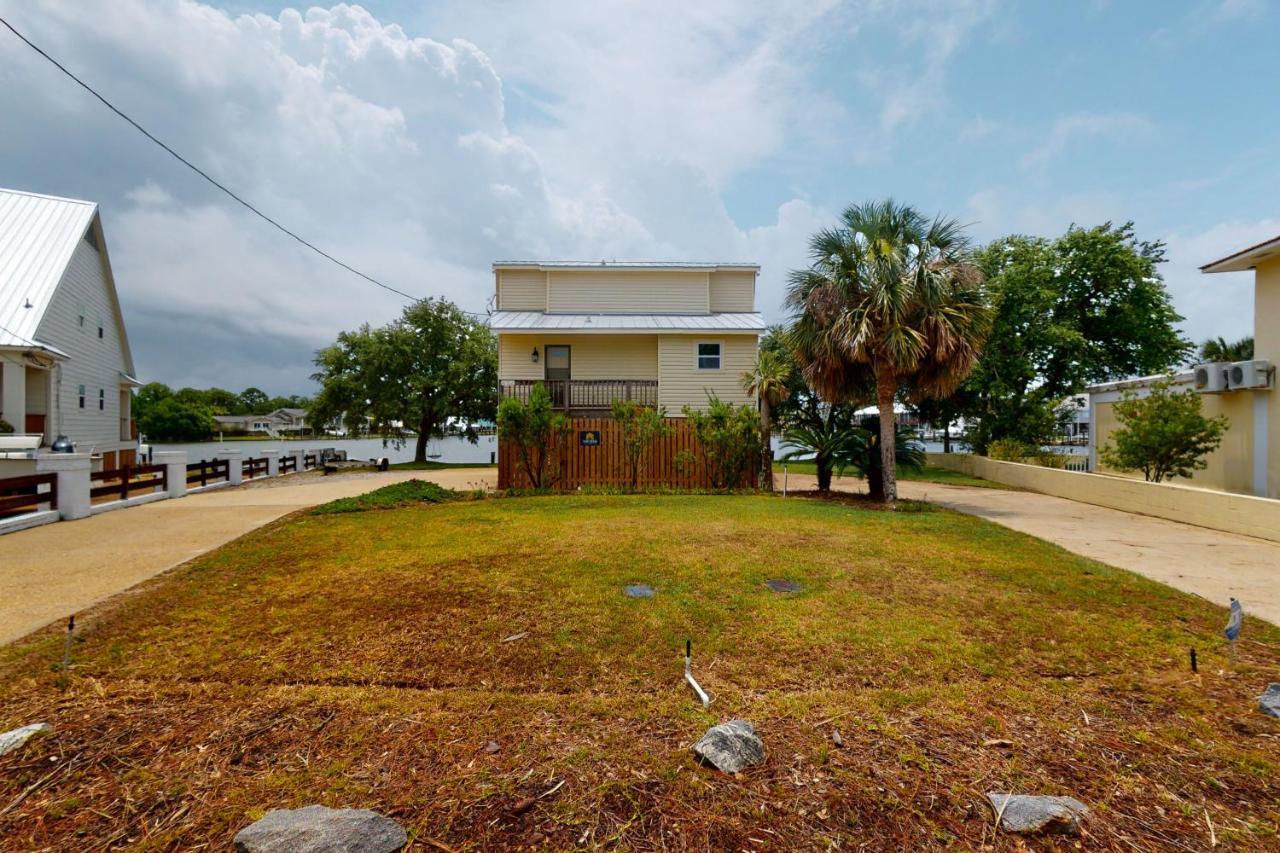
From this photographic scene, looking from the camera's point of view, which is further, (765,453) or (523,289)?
(523,289)

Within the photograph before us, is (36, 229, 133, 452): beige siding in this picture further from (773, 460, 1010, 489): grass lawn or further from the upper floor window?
(773, 460, 1010, 489): grass lawn

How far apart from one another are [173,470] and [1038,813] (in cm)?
1668

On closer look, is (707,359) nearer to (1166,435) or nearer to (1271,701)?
(1166,435)

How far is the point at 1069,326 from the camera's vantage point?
71.4 feet

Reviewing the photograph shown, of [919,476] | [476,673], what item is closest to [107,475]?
[476,673]

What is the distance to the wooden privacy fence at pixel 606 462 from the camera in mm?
13422

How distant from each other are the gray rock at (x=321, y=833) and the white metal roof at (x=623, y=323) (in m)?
16.1

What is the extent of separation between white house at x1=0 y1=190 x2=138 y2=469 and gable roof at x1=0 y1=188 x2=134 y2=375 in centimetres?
2

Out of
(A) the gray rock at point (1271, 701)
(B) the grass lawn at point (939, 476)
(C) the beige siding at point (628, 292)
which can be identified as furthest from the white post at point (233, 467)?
(A) the gray rock at point (1271, 701)

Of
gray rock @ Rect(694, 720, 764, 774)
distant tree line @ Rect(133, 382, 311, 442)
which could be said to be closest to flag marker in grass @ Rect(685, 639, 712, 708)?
gray rock @ Rect(694, 720, 764, 774)

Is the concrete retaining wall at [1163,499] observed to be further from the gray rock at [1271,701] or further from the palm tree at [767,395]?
the gray rock at [1271,701]

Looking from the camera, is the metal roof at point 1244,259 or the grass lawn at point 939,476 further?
the grass lawn at point 939,476

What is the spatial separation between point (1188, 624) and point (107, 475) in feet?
53.7

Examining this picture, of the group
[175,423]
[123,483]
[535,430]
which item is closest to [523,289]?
[535,430]
